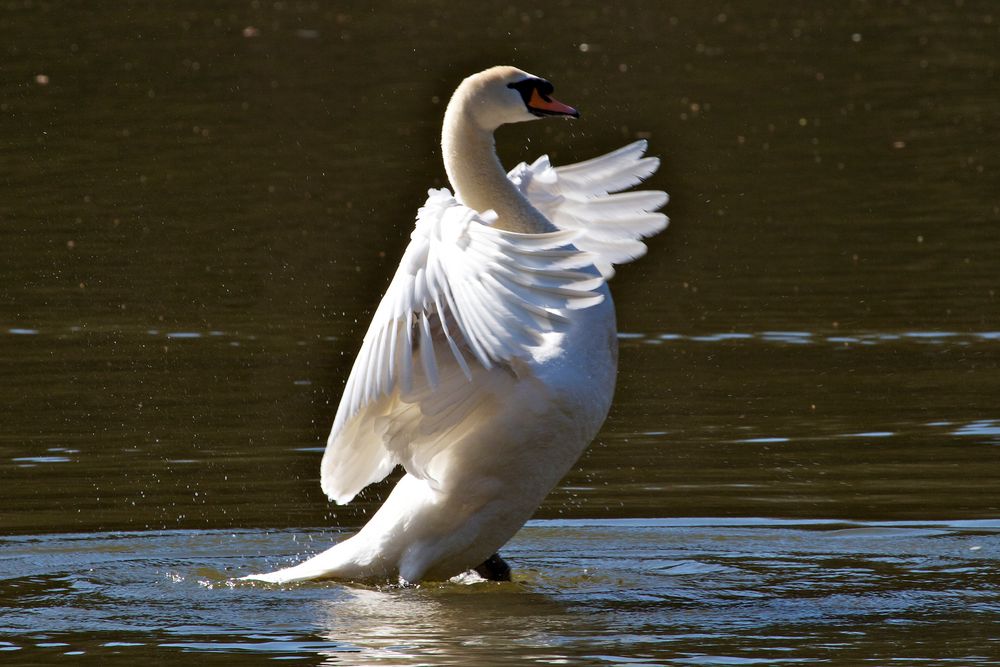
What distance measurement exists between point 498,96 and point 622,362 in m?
3.46

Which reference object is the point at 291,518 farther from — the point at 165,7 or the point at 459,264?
the point at 165,7

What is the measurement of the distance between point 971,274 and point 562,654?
724cm

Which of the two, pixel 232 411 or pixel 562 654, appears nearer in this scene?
pixel 562 654

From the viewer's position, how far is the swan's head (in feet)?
26.0

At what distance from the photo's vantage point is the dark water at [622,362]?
717 cm

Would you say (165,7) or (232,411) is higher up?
(165,7)

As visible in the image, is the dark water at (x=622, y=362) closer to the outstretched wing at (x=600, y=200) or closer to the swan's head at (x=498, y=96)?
the outstretched wing at (x=600, y=200)

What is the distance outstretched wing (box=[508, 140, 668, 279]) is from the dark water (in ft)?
3.58

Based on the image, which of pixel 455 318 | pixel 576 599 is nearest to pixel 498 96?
pixel 455 318

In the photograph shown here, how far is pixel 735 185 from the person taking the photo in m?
17.1

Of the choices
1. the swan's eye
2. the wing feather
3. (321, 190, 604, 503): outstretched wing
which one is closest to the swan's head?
the swan's eye

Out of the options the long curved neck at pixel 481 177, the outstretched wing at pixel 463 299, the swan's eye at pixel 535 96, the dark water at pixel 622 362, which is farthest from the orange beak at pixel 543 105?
the dark water at pixel 622 362

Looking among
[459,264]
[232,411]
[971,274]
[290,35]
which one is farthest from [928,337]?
[290,35]

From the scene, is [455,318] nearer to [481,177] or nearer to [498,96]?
[481,177]
